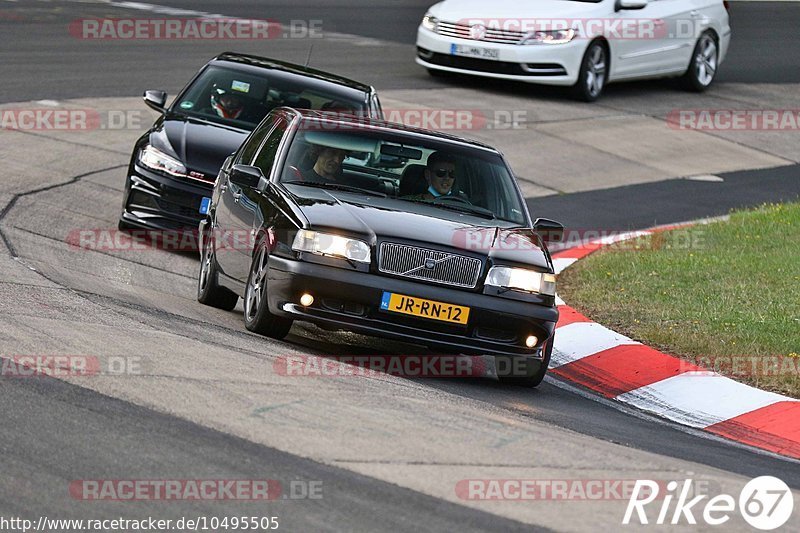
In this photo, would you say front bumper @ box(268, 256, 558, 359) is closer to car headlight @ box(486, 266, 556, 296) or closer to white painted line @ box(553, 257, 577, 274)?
car headlight @ box(486, 266, 556, 296)

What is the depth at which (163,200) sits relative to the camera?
12406 mm

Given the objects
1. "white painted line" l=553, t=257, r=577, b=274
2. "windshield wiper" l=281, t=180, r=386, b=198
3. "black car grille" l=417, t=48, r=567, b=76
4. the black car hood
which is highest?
"windshield wiper" l=281, t=180, r=386, b=198

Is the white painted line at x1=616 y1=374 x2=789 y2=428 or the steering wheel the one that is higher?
the steering wheel

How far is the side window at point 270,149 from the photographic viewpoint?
1013cm

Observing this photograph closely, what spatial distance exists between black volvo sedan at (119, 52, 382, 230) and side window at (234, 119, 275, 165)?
1.25 metres

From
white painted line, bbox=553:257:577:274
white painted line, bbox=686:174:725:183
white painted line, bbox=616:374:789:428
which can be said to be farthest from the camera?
white painted line, bbox=686:174:725:183

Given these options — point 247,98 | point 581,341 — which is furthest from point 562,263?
point 247,98

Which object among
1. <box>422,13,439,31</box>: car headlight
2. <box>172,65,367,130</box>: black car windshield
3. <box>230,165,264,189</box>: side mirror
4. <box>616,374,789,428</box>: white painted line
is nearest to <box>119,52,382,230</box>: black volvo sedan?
<box>172,65,367,130</box>: black car windshield

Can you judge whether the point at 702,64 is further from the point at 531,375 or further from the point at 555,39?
the point at 531,375

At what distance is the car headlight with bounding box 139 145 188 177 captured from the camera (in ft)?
40.7

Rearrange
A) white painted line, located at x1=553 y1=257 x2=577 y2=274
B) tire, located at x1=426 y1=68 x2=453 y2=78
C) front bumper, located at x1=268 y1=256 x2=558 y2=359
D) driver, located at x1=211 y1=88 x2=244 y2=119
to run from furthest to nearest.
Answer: tire, located at x1=426 y1=68 x2=453 y2=78, driver, located at x1=211 y1=88 x2=244 y2=119, white painted line, located at x1=553 y1=257 x2=577 y2=274, front bumper, located at x1=268 y1=256 x2=558 y2=359

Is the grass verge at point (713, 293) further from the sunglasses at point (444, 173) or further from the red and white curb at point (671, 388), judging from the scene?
the sunglasses at point (444, 173)

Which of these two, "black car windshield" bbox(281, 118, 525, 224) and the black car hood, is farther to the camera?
the black car hood

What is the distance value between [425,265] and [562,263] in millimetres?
4973
